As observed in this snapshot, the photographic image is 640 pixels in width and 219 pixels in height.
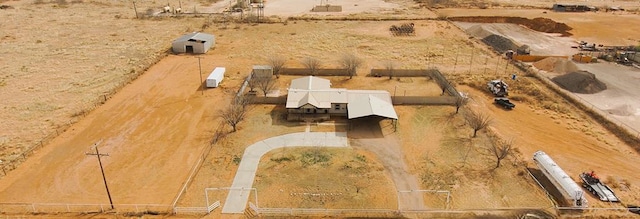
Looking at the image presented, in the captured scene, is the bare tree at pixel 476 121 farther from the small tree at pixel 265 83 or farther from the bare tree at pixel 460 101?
the small tree at pixel 265 83

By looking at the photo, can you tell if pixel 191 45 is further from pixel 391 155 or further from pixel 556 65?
pixel 556 65

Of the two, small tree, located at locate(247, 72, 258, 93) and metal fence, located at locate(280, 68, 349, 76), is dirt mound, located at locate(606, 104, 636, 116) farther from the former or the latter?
small tree, located at locate(247, 72, 258, 93)

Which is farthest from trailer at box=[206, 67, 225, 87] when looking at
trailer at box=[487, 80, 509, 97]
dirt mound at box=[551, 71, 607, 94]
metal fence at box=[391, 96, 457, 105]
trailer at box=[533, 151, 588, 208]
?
dirt mound at box=[551, 71, 607, 94]

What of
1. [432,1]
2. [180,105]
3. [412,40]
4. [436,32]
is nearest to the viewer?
[180,105]

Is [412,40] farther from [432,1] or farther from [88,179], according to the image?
[88,179]

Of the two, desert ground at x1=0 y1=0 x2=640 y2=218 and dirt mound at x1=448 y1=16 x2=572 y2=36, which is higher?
dirt mound at x1=448 y1=16 x2=572 y2=36

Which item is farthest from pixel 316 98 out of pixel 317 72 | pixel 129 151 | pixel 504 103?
pixel 504 103

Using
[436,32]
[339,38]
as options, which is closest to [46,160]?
[339,38]
